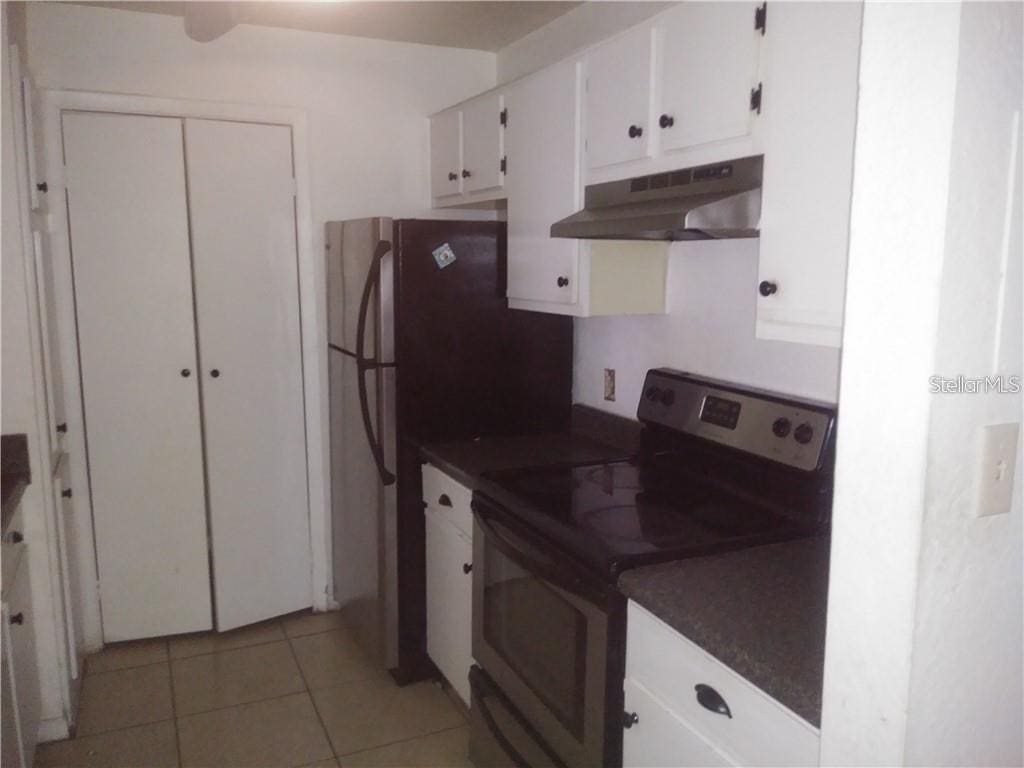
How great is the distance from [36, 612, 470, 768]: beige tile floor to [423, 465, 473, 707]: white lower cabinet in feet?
0.65

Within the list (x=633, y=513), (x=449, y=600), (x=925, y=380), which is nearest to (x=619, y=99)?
(x=633, y=513)

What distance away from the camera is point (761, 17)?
1676 mm

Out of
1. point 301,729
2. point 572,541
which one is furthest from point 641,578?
point 301,729

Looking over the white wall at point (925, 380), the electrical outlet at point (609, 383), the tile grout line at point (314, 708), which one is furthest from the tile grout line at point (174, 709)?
the white wall at point (925, 380)

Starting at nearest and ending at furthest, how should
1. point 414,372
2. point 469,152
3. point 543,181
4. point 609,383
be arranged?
point 543,181, point 414,372, point 609,383, point 469,152

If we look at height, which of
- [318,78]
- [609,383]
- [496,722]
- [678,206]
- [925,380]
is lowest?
[496,722]

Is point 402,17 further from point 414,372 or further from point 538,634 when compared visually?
point 538,634

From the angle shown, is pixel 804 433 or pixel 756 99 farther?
pixel 804 433

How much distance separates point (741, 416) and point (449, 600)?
1152mm

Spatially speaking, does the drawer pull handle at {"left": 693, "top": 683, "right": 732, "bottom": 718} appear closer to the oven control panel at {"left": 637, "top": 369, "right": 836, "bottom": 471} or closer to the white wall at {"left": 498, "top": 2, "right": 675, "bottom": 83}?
the oven control panel at {"left": 637, "top": 369, "right": 836, "bottom": 471}

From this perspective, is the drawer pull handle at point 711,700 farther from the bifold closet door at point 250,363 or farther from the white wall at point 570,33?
the bifold closet door at point 250,363

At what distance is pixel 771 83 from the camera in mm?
1664

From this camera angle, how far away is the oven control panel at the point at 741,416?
6.26 ft

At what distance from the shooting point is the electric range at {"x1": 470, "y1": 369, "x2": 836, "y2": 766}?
1722 mm
